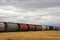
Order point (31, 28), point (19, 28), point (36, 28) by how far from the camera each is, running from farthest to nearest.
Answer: point (36, 28) → point (31, 28) → point (19, 28)

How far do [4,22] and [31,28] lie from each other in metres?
8.63

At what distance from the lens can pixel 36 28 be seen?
98.3 feet

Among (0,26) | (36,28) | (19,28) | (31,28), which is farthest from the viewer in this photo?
(36,28)

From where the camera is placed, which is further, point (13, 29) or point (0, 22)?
point (13, 29)

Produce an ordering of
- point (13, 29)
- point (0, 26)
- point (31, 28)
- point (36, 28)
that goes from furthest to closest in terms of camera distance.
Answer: point (36, 28)
point (31, 28)
point (13, 29)
point (0, 26)

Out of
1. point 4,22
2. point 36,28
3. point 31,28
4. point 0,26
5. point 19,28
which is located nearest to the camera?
point 0,26

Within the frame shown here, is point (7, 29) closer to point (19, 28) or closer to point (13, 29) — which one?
point (13, 29)

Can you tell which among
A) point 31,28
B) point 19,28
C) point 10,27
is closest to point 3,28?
point 10,27

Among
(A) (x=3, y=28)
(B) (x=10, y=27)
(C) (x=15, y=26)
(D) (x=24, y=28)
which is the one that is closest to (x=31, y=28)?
(D) (x=24, y=28)

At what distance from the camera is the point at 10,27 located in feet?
66.2

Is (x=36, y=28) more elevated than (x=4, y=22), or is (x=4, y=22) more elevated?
(x=4, y=22)

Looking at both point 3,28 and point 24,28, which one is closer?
point 3,28

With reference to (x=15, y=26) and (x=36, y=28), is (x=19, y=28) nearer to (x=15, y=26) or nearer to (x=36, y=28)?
(x=15, y=26)

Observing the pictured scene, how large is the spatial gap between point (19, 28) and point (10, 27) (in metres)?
3.51
